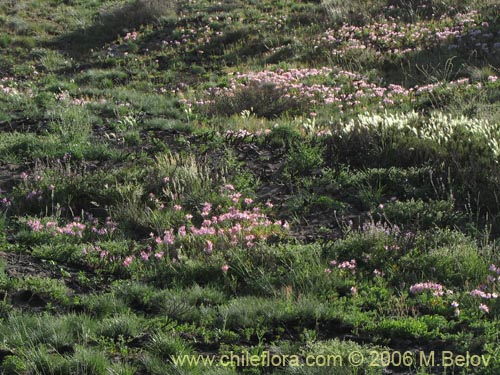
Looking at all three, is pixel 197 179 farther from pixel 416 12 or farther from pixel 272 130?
pixel 416 12

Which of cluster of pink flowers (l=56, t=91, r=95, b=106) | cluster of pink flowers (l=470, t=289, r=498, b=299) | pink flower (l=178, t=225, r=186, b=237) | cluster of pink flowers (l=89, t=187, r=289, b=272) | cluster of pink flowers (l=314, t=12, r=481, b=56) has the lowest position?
cluster of pink flowers (l=89, t=187, r=289, b=272)

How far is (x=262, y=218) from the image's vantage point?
684cm

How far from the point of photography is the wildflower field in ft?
14.5

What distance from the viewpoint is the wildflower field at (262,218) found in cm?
443

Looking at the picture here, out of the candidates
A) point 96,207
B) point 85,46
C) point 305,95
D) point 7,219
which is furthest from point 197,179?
point 85,46

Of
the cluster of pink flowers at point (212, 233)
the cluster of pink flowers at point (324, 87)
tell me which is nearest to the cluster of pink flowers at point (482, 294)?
the cluster of pink flowers at point (212, 233)

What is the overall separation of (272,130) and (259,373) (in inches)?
251

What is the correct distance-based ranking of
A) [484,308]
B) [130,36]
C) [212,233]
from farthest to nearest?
[130,36] → [212,233] → [484,308]

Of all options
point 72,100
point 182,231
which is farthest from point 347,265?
point 72,100

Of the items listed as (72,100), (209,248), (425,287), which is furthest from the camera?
(72,100)

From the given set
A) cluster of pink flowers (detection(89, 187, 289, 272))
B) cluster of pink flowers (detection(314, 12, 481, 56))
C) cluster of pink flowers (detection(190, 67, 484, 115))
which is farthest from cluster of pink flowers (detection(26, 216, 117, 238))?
cluster of pink flowers (detection(314, 12, 481, 56))

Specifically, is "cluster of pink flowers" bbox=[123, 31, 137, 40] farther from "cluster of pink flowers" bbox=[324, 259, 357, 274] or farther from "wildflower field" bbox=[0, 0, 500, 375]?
"cluster of pink flowers" bbox=[324, 259, 357, 274]

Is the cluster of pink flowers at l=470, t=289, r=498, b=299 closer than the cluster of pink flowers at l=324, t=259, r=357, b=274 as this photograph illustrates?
Yes

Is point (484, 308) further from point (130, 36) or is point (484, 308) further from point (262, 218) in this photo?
point (130, 36)
